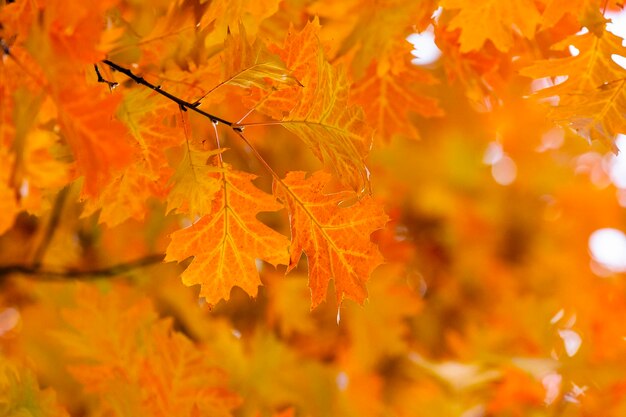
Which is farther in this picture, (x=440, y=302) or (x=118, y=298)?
(x=440, y=302)

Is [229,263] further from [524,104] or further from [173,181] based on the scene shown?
[524,104]

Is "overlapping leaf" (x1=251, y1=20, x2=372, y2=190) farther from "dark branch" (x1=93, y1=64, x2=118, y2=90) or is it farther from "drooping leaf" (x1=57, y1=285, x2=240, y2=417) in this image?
"drooping leaf" (x1=57, y1=285, x2=240, y2=417)

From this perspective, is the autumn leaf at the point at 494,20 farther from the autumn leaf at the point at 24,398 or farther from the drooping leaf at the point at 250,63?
the autumn leaf at the point at 24,398

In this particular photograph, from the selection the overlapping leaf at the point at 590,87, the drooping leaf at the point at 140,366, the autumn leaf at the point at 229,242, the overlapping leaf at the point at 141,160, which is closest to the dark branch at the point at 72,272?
the drooping leaf at the point at 140,366

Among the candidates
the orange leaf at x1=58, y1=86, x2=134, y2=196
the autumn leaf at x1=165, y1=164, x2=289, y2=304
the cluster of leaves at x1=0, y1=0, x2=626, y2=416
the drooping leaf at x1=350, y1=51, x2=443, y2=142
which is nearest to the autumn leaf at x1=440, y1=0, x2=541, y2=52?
the cluster of leaves at x1=0, y1=0, x2=626, y2=416

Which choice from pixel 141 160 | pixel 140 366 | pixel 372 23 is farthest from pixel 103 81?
pixel 140 366

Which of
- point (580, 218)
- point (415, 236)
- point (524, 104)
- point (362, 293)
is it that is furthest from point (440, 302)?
point (362, 293)
